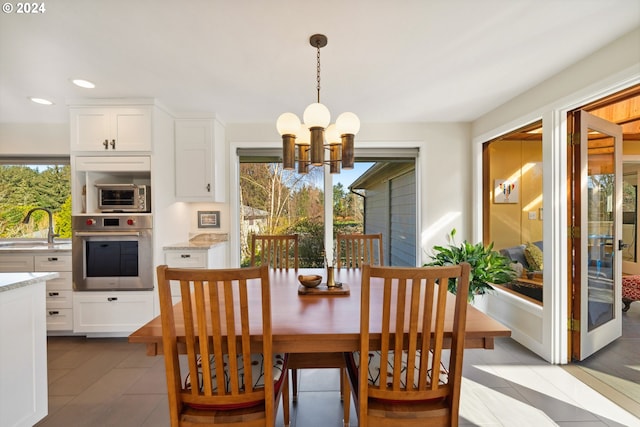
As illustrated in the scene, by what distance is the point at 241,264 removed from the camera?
12.7 ft

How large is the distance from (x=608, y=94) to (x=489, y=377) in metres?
2.29

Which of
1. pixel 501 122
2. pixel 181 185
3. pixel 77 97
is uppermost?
pixel 77 97

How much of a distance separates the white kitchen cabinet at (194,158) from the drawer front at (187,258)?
655 millimetres

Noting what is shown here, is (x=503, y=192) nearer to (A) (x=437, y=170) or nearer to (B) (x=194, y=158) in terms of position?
(A) (x=437, y=170)

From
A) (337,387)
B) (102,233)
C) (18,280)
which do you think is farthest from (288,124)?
(102,233)

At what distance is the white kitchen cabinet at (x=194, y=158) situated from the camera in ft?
11.1

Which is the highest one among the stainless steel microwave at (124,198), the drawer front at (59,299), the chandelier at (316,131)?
the chandelier at (316,131)

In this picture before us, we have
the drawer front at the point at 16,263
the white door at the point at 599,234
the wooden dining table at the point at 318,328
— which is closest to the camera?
the wooden dining table at the point at 318,328

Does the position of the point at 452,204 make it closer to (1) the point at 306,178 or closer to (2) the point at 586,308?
(2) the point at 586,308

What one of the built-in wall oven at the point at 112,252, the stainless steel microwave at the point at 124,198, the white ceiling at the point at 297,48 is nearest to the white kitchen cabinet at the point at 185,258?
the built-in wall oven at the point at 112,252

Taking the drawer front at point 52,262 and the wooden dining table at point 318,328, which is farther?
the drawer front at point 52,262

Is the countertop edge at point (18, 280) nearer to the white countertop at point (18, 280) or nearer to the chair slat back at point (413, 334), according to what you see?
the white countertop at point (18, 280)

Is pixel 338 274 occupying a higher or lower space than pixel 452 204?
lower

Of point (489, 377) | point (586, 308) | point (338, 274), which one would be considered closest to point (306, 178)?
point (338, 274)
